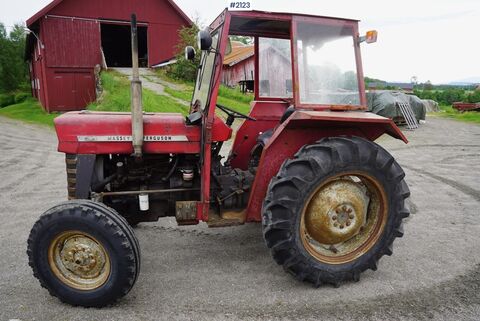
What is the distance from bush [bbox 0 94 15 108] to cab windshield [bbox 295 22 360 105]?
24998 mm

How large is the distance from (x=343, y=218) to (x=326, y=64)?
52.3 inches

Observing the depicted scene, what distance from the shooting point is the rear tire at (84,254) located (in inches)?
106

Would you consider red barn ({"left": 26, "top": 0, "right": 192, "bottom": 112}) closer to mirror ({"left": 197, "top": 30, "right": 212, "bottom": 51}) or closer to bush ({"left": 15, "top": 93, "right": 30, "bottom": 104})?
bush ({"left": 15, "top": 93, "right": 30, "bottom": 104})

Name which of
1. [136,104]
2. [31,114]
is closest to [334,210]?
[136,104]

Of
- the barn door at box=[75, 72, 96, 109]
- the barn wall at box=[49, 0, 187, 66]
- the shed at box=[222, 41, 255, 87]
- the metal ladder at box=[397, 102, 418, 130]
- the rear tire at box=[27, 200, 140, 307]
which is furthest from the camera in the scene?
the shed at box=[222, 41, 255, 87]

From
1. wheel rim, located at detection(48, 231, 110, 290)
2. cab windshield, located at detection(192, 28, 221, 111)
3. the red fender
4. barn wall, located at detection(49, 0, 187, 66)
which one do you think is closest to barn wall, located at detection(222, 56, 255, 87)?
barn wall, located at detection(49, 0, 187, 66)

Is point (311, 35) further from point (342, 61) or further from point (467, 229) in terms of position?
point (467, 229)

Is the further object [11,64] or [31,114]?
[11,64]

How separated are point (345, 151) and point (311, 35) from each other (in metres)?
A: 1.05

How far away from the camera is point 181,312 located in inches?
108

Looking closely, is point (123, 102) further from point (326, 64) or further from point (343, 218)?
point (343, 218)

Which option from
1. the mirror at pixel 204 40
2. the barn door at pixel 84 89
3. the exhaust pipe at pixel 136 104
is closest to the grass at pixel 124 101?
the barn door at pixel 84 89

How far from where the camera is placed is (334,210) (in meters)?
3.18

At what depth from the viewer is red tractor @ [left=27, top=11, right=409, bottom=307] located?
9.08ft
